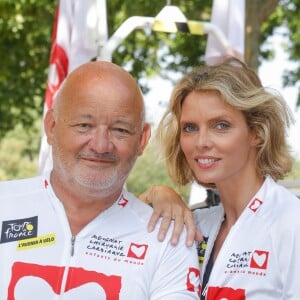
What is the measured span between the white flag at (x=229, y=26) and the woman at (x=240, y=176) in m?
2.67

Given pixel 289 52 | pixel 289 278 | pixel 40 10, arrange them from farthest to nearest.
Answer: pixel 289 52 < pixel 40 10 < pixel 289 278

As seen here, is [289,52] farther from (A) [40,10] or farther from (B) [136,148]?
(B) [136,148]

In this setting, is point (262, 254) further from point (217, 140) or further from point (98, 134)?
point (98, 134)

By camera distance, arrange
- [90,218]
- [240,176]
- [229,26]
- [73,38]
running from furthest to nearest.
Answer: [229,26] < [73,38] < [240,176] < [90,218]

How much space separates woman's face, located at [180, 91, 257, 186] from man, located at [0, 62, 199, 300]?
221 mm

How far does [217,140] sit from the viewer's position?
9.38 ft

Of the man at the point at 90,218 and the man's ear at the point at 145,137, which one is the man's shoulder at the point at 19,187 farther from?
the man's ear at the point at 145,137

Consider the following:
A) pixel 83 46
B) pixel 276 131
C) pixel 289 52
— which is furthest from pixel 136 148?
pixel 289 52

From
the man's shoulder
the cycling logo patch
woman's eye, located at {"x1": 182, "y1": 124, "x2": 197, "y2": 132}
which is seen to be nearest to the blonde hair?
woman's eye, located at {"x1": 182, "y1": 124, "x2": 197, "y2": 132}

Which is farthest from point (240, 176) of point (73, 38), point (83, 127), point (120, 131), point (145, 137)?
point (73, 38)

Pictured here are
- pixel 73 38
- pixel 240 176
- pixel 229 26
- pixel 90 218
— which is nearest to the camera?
pixel 90 218

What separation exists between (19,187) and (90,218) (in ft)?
1.03

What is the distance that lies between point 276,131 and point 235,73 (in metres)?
0.31

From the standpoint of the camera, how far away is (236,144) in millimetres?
2887
